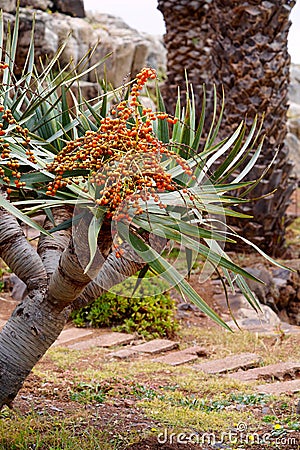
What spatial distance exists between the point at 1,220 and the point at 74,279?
65 cm

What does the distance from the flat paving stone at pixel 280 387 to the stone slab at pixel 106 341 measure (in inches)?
67.5

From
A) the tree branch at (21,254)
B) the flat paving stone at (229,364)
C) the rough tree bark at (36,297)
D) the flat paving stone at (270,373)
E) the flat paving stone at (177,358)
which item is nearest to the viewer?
the rough tree bark at (36,297)

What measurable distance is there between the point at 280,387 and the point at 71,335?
2.35 meters

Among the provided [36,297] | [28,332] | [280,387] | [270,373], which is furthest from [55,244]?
[270,373]

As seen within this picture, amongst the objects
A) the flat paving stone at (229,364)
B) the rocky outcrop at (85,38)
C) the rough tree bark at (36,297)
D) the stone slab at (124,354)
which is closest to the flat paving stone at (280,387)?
A: the flat paving stone at (229,364)

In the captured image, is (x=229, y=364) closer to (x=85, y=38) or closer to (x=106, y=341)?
(x=106, y=341)

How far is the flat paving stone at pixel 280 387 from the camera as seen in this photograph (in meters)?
4.36

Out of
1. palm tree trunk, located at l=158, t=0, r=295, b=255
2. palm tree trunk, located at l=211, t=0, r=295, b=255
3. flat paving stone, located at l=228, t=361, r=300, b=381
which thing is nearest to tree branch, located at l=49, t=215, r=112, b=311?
flat paving stone, located at l=228, t=361, r=300, b=381

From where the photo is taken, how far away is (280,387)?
4.47 m

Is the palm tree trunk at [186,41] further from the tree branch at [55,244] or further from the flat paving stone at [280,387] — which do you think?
the tree branch at [55,244]

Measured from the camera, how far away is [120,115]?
2279 millimetres

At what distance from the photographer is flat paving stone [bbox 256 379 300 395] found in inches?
172

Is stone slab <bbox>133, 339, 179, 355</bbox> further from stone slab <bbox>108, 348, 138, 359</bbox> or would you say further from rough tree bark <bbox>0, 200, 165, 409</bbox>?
rough tree bark <bbox>0, 200, 165, 409</bbox>

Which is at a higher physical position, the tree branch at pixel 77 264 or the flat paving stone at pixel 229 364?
the tree branch at pixel 77 264
